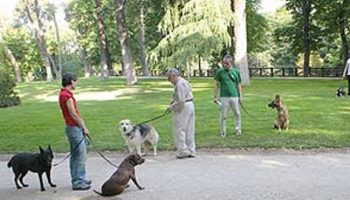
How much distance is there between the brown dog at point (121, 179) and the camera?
7.62m

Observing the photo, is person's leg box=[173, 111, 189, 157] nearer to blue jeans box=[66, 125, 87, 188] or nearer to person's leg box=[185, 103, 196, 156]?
person's leg box=[185, 103, 196, 156]

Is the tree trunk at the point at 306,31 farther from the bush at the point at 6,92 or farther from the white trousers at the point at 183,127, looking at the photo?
the white trousers at the point at 183,127

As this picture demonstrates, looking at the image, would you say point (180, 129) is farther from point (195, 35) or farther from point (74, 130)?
point (195, 35)

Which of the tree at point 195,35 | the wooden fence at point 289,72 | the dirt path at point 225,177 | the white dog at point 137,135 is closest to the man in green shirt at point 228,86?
the dirt path at point 225,177

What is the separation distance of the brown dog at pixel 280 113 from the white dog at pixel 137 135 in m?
3.71

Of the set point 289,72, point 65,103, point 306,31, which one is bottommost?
point 289,72

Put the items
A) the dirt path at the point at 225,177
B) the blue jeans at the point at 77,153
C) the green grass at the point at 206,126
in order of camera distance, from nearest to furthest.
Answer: the dirt path at the point at 225,177 < the blue jeans at the point at 77,153 < the green grass at the point at 206,126

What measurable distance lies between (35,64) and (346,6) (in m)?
49.8

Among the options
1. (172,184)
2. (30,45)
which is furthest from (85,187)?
(30,45)

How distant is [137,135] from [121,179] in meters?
2.75

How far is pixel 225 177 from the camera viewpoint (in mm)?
8609

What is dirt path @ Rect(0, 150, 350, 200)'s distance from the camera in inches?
297

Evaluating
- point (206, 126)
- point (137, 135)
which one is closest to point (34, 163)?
point (137, 135)

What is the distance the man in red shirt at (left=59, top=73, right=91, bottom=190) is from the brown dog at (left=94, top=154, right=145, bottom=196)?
60 cm
